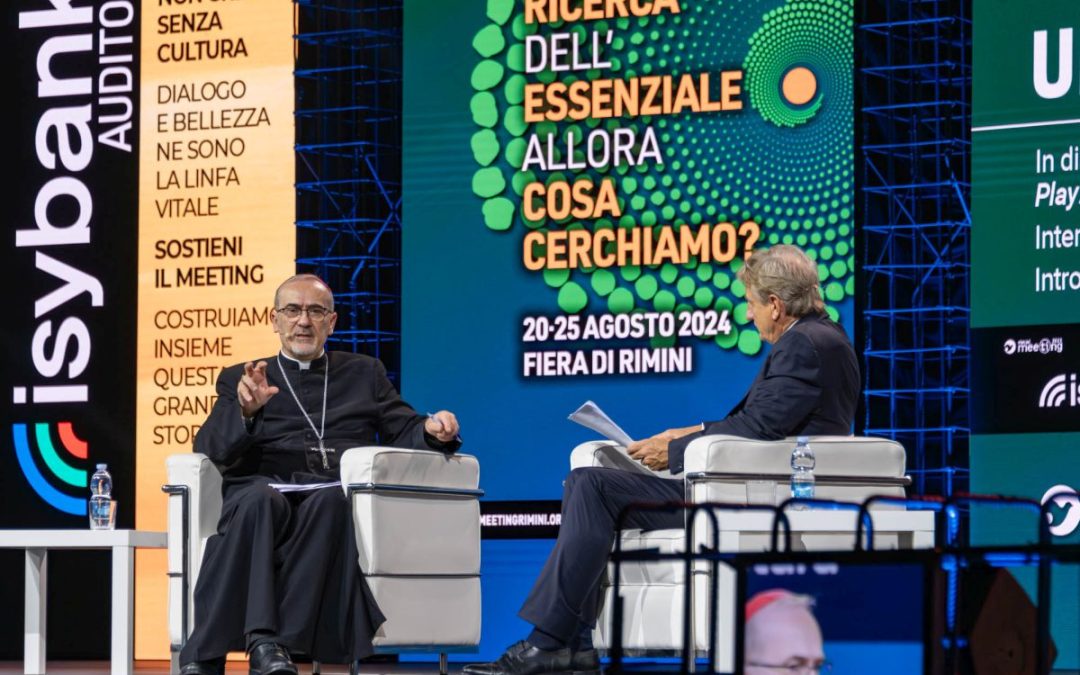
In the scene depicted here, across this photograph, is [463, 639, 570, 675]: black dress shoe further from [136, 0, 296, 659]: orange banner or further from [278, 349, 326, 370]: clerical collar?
[136, 0, 296, 659]: orange banner

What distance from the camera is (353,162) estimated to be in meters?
7.00

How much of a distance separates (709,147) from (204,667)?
2.89 meters

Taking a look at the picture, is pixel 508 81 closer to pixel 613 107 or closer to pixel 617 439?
pixel 613 107

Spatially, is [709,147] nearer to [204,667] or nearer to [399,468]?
[399,468]

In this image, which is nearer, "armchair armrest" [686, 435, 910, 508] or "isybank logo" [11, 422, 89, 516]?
"armchair armrest" [686, 435, 910, 508]

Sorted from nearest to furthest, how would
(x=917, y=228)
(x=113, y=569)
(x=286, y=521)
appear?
1. (x=286, y=521)
2. (x=113, y=569)
3. (x=917, y=228)

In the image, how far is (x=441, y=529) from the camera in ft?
16.8

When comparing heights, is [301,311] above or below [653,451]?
above

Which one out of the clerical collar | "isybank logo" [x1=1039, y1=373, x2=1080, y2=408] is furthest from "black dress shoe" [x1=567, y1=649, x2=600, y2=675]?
"isybank logo" [x1=1039, y1=373, x2=1080, y2=408]

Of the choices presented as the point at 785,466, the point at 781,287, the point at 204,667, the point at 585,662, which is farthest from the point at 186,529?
the point at 781,287

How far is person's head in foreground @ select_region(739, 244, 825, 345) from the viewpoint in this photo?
16.1ft

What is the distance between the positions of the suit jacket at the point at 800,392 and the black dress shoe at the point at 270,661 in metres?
1.23

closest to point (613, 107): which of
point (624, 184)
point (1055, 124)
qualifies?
point (624, 184)

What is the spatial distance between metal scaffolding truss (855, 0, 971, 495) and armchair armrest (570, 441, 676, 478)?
1.24m
